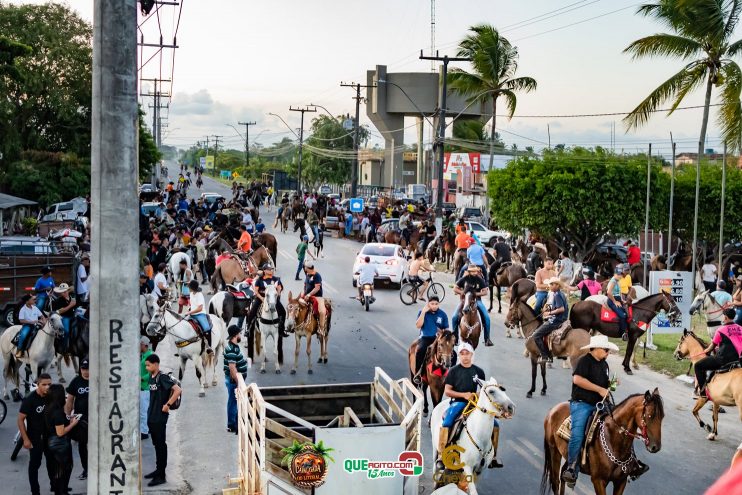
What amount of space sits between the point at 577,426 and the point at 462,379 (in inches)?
66.7

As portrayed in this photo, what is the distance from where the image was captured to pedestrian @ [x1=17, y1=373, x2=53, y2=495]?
12.3 m

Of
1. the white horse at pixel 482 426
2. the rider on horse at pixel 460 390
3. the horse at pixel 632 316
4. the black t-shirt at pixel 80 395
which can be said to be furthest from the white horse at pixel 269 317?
the white horse at pixel 482 426

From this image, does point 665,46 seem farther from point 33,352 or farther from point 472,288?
point 33,352

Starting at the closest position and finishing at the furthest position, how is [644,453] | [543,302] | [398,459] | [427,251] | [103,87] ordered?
[103,87]
[398,459]
[644,453]
[543,302]
[427,251]

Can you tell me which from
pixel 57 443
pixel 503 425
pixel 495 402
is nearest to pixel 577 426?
pixel 495 402

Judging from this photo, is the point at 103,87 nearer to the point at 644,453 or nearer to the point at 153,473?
the point at 153,473

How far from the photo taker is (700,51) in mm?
32906

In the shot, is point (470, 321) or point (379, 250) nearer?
point (470, 321)

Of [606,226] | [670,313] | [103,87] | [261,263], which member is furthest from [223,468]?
[606,226]

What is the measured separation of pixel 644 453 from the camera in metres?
15.5

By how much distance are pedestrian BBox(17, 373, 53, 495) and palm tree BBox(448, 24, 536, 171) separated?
41015mm

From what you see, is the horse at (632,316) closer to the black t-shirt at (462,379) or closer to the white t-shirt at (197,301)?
the white t-shirt at (197,301)

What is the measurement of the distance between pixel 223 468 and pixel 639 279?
20043mm

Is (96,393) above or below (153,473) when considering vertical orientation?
above
